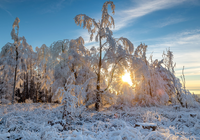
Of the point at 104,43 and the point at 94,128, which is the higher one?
the point at 104,43

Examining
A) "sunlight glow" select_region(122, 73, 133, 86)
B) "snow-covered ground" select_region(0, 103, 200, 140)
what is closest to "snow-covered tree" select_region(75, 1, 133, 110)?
"sunlight glow" select_region(122, 73, 133, 86)

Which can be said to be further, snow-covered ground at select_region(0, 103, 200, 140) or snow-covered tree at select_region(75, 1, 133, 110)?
snow-covered tree at select_region(75, 1, 133, 110)

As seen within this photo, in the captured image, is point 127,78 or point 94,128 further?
point 127,78

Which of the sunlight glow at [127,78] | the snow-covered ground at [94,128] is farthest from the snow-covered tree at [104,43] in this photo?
the snow-covered ground at [94,128]

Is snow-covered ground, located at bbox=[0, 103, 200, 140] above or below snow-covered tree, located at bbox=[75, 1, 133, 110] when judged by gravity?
below

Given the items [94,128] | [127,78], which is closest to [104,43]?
[127,78]

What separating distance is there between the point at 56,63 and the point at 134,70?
26.0 feet

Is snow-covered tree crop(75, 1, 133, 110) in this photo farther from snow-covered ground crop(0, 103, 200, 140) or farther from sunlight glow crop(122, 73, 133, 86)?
snow-covered ground crop(0, 103, 200, 140)

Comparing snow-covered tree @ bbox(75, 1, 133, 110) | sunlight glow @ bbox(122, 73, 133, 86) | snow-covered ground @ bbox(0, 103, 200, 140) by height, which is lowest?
snow-covered ground @ bbox(0, 103, 200, 140)

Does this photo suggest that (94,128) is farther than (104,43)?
No

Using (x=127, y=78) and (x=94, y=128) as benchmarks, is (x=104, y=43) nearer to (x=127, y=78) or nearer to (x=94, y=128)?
(x=127, y=78)

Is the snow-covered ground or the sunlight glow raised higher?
the sunlight glow

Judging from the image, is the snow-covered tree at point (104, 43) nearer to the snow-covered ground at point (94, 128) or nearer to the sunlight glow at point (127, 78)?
the sunlight glow at point (127, 78)

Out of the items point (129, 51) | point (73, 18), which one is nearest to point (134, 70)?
point (129, 51)
